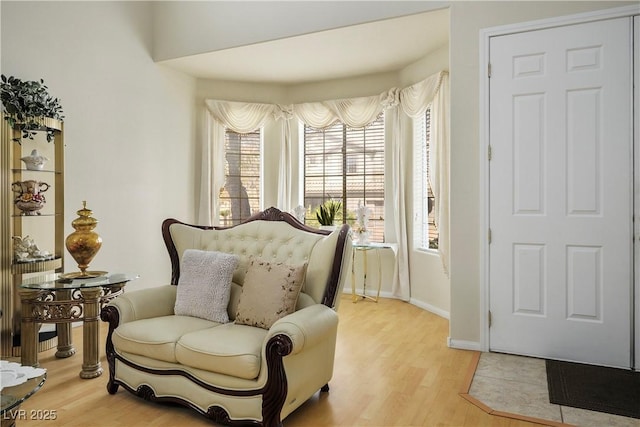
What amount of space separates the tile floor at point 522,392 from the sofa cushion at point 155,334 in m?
1.69

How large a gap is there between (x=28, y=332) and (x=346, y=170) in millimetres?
3845

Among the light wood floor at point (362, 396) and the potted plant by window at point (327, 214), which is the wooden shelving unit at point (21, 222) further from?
the potted plant by window at point (327, 214)

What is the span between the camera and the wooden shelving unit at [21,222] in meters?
3.29

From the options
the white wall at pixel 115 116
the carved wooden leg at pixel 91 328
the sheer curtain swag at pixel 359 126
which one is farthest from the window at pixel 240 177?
the carved wooden leg at pixel 91 328

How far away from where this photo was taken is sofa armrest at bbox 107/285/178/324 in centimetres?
272

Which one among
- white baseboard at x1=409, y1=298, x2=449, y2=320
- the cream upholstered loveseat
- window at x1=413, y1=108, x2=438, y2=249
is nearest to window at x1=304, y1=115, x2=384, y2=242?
window at x1=413, y1=108, x2=438, y2=249

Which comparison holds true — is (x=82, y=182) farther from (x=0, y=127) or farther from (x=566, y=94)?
(x=566, y=94)

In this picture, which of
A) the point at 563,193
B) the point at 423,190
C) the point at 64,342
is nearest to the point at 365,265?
the point at 423,190

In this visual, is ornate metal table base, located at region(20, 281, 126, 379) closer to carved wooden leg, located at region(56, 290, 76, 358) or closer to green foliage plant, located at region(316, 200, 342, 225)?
carved wooden leg, located at region(56, 290, 76, 358)

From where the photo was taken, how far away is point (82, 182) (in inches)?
168

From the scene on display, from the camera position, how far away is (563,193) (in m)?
3.21

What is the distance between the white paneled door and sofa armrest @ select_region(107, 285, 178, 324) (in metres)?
2.31

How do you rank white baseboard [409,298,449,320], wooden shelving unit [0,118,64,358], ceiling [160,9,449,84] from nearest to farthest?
1. wooden shelving unit [0,118,64,358]
2. ceiling [160,9,449,84]
3. white baseboard [409,298,449,320]

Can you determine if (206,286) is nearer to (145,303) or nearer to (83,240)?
(145,303)
